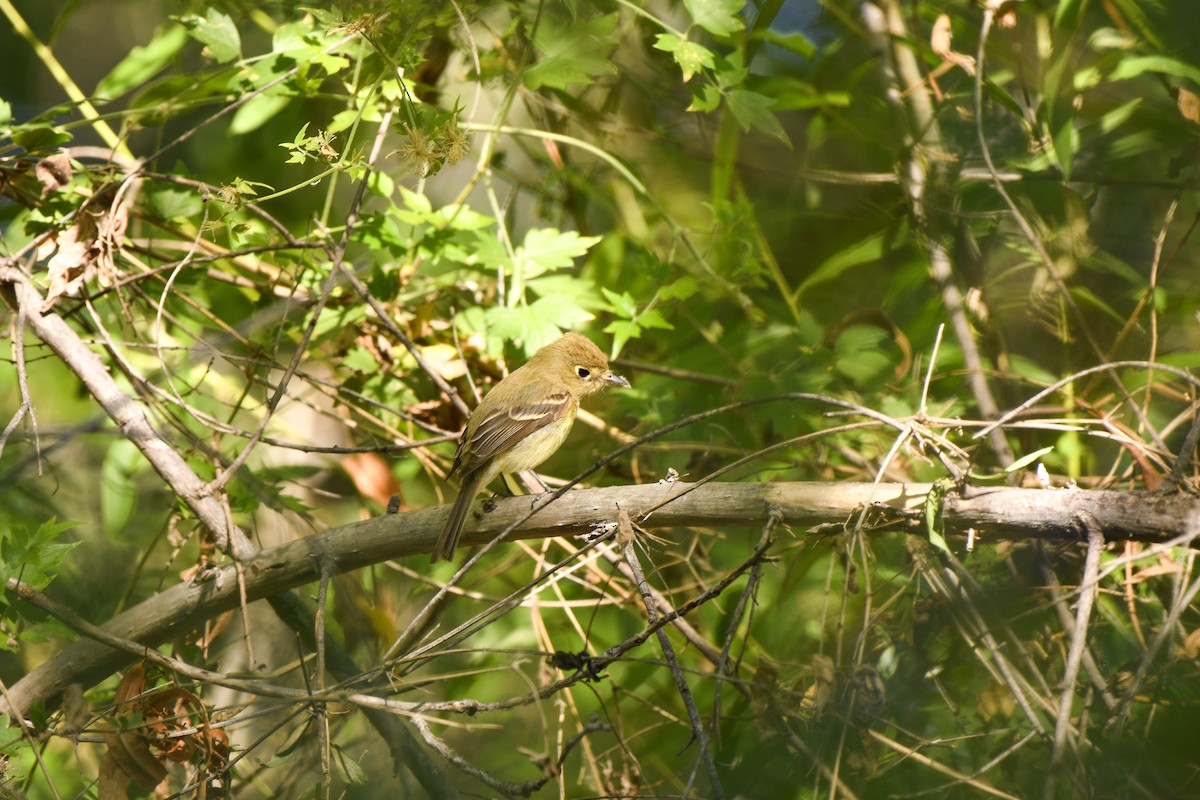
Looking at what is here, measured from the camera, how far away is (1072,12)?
351 cm

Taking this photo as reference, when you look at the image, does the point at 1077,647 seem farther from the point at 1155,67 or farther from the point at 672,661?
the point at 1155,67

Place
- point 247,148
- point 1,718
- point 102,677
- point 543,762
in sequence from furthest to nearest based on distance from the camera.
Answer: point 247,148 → point 102,677 → point 1,718 → point 543,762

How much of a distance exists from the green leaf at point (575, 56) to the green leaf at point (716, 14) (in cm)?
33

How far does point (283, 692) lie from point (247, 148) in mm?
3588

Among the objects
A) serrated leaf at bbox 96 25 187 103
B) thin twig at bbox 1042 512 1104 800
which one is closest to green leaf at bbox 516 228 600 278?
serrated leaf at bbox 96 25 187 103

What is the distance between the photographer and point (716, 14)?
3477 mm

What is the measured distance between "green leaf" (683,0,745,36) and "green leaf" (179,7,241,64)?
1.77 metres

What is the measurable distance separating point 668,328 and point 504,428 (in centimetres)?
87

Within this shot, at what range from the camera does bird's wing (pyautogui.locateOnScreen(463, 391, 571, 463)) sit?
3.60 meters

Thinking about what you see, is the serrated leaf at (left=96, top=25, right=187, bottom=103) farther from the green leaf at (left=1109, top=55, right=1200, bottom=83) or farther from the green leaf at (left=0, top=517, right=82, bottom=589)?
the green leaf at (left=1109, top=55, right=1200, bottom=83)

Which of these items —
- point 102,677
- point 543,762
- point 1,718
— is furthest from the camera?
point 102,677

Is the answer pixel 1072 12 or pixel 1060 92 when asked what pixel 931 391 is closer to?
pixel 1060 92

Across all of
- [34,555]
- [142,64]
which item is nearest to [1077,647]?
[34,555]

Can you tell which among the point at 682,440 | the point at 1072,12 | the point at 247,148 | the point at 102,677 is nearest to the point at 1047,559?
the point at 682,440
